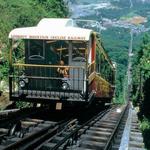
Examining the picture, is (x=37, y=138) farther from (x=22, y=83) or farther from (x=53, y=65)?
(x=53, y=65)

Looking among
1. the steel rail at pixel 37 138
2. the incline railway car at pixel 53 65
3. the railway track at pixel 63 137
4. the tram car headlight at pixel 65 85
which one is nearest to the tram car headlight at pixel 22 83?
the incline railway car at pixel 53 65

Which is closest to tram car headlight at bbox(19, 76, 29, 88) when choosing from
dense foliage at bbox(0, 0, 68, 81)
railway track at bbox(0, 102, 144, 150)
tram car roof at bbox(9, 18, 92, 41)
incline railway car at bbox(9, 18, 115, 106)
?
incline railway car at bbox(9, 18, 115, 106)

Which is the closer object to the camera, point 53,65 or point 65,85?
point 65,85

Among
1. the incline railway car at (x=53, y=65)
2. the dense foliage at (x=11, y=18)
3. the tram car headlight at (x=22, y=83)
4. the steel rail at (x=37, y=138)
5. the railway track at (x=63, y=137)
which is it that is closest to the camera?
the steel rail at (x=37, y=138)

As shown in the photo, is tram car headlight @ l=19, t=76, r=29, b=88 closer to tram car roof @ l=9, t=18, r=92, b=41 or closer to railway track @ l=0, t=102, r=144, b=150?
tram car roof @ l=9, t=18, r=92, b=41

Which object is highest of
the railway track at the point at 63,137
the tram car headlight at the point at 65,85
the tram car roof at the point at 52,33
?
the tram car roof at the point at 52,33

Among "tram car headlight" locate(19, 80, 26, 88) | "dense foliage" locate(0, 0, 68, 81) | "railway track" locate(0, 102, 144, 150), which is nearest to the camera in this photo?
"railway track" locate(0, 102, 144, 150)

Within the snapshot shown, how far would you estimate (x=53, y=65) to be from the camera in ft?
59.4

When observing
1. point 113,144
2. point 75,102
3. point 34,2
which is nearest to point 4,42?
point 75,102

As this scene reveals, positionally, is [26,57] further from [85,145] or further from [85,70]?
[85,145]

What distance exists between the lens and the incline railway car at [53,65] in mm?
17703

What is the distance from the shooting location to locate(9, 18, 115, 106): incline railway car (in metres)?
17.7

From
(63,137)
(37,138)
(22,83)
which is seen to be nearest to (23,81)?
(22,83)

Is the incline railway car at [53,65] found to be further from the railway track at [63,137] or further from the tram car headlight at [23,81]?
the railway track at [63,137]
